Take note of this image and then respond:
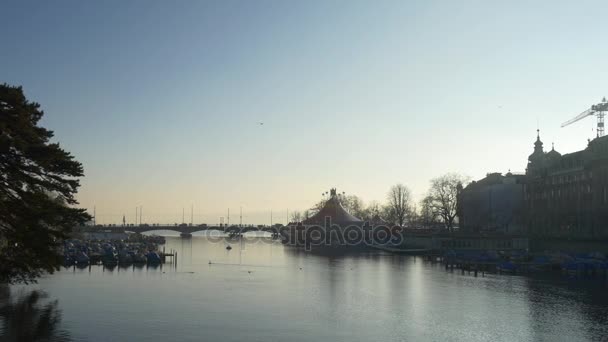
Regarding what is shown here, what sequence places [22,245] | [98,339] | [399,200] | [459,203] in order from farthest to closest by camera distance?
1. [399,200]
2. [459,203]
3. [98,339]
4. [22,245]

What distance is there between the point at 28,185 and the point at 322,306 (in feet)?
90.7

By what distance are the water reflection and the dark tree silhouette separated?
206 inches

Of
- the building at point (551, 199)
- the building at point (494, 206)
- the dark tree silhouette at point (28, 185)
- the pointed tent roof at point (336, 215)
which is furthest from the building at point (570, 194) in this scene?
the dark tree silhouette at point (28, 185)

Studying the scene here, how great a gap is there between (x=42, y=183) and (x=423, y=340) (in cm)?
2602

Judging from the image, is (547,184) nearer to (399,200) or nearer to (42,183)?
(399,200)

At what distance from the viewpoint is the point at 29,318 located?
41.6 meters

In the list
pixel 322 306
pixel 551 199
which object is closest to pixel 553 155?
pixel 551 199

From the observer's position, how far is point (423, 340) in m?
38.2

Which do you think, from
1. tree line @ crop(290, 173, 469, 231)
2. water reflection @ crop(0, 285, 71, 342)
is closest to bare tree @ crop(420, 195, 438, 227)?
tree line @ crop(290, 173, 469, 231)

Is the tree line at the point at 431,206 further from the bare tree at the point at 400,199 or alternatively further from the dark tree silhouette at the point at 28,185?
the dark tree silhouette at the point at 28,185

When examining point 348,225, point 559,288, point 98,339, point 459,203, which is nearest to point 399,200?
point 459,203

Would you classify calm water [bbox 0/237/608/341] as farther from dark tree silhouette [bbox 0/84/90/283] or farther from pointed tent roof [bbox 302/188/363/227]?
pointed tent roof [bbox 302/188/363/227]

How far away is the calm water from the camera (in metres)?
39.9

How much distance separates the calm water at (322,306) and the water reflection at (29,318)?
26.7 inches
